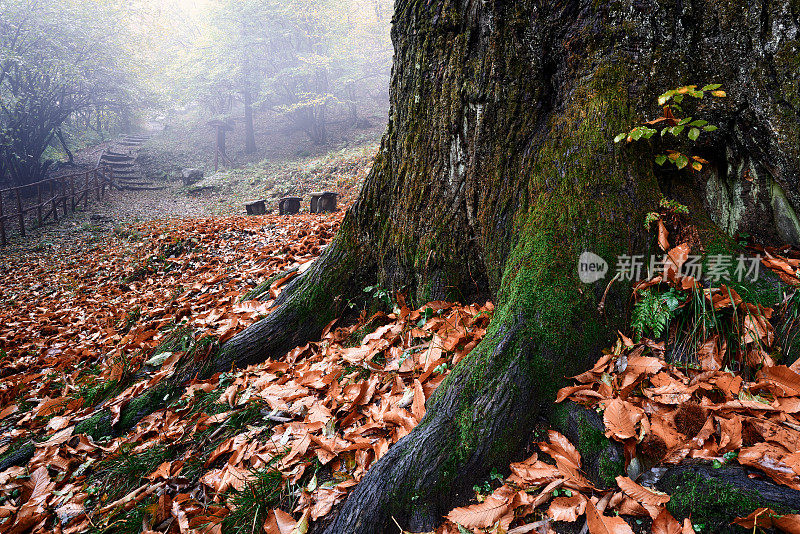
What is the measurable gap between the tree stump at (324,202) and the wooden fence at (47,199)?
862 cm

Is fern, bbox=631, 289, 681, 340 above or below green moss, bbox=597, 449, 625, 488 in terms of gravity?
above

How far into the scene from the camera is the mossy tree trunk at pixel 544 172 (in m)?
1.52

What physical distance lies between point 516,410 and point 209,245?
570 cm

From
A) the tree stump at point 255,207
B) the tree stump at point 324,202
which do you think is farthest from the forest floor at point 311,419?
the tree stump at point 255,207

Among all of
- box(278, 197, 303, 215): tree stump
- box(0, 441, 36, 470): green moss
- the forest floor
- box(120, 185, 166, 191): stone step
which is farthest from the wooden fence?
box(0, 441, 36, 470): green moss

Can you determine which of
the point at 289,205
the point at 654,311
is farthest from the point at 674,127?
the point at 289,205

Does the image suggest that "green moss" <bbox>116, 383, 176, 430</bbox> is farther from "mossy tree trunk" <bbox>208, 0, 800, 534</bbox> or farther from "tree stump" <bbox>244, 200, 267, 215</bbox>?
"tree stump" <bbox>244, 200, 267, 215</bbox>

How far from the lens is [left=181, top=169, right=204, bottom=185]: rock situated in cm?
1900

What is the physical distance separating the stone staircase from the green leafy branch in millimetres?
21975

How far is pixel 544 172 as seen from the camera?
1951mm

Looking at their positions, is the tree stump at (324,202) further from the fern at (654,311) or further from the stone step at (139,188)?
the stone step at (139,188)

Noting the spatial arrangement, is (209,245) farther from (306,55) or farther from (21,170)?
(306,55)

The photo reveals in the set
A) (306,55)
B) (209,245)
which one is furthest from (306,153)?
(209,245)

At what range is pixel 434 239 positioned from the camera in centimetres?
246
